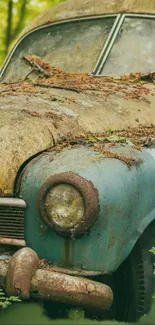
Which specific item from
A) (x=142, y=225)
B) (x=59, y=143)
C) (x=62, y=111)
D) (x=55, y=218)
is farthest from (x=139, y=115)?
(x=55, y=218)

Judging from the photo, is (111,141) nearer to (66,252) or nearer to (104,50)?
(66,252)

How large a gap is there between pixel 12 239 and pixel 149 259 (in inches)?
30.1

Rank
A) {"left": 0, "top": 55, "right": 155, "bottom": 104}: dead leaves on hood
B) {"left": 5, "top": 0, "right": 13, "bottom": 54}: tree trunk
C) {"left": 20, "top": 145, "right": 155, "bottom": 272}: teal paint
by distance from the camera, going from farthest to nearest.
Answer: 1. {"left": 5, "top": 0, "right": 13, "bottom": 54}: tree trunk
2. {"left": 0, "top": 55, "right": 155, "bottom": 104}: dead leaves on hood
3. {"left": 20, "top": 145, "right": 155, "bottom": 272}: teal paint

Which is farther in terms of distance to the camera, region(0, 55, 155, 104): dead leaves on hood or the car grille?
region(0, 55, 155, 104): dead leaves on hood

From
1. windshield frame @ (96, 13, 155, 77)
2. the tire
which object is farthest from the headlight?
windshield frame @ (96, 13, 155, 77)

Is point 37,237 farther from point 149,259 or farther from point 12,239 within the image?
point 149,259

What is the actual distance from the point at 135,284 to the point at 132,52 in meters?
2.52

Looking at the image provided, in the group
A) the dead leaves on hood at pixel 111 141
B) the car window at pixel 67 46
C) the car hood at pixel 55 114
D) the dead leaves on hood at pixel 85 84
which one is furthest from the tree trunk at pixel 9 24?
the dead leaves on hood at pixel 111 141

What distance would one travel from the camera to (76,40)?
6.02 m

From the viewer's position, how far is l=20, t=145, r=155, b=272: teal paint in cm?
342

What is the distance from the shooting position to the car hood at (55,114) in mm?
3785

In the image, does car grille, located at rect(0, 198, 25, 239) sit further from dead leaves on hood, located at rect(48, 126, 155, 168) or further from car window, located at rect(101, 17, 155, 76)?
car window, located at rect(101, 17, 155, 76)

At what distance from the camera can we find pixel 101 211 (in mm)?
3377

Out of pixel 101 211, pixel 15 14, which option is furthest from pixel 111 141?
pixel 15 14
